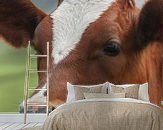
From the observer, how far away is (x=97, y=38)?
14.1 ft

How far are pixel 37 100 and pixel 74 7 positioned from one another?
1298 mm

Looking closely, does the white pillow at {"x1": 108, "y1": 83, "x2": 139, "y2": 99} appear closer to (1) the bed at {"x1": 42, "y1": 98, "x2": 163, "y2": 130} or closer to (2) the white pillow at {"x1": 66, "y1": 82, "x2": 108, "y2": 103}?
(2) the white pillow at {"x1": 66, "y1": 82, "x2": 108, "y2": 103}

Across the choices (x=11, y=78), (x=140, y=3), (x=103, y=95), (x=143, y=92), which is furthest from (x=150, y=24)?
(x=11, y=78)

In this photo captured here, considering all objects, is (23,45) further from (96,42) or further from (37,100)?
(96,42)

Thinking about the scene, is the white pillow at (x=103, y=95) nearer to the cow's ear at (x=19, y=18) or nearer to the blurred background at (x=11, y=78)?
the cow's ear at (x=19, y=18)

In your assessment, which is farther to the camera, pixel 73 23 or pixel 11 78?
pixel 11 78

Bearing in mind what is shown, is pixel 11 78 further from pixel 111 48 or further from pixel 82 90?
pixel 111 48

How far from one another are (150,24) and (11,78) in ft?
6.81

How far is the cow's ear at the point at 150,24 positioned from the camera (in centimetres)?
414

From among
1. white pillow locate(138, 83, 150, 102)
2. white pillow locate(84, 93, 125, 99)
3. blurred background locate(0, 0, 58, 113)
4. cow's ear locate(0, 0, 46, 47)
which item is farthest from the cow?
blurred background locate(0, 0, 58, 113)

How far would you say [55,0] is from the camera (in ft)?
15.7

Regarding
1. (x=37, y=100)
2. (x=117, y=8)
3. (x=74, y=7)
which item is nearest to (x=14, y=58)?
(x=37, y=100)

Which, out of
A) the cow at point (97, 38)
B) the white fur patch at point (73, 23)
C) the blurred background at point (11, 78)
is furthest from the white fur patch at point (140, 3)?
the blurred background at point (11, 78)

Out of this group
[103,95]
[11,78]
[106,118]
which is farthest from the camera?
[11,78]
